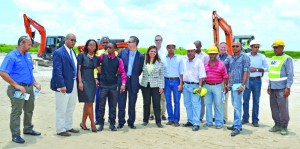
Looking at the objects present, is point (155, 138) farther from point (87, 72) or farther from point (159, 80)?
point (87, 72)

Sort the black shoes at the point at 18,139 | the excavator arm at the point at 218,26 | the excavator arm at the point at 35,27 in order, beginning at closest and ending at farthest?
the black shoes at the point at 18,139, the excavator arm at the point at 218,26, the excavator arm at the point at 35,27

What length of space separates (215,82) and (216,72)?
0.22 metres

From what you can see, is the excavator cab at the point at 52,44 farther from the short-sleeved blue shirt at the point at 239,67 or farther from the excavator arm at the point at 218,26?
Answer: the short-sleeved blue shirt at the point at 239,67

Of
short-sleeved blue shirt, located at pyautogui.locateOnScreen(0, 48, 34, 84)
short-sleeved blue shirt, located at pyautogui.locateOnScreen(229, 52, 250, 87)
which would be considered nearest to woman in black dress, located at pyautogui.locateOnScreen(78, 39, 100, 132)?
short-sleeved blue shirt, located at pyautogui.locateOnScreen(0, 48, 34, 84)

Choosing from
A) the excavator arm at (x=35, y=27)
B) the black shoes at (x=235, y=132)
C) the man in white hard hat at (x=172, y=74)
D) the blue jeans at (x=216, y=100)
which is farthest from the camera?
the excavator arm at (x=35, y=27)

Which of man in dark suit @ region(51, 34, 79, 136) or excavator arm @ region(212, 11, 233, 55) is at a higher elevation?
excavator arm @ region(212, 11, 233, 55)

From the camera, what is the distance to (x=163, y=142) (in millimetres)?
6504

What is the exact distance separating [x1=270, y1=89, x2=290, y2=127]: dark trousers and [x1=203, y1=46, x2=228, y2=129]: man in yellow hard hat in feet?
3.58

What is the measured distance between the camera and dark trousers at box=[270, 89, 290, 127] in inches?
289

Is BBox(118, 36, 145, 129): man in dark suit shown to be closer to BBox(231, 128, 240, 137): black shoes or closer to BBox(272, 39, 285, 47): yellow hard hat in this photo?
BBox(231, 128, 240, 137): black shoes

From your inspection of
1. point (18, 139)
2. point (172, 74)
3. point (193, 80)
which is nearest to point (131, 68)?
point (172, 74)

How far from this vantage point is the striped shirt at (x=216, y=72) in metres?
7.48

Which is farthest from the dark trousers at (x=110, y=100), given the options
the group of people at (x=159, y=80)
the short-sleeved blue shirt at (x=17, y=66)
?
the short-sleeved blue shirt at (x=17, y=66)

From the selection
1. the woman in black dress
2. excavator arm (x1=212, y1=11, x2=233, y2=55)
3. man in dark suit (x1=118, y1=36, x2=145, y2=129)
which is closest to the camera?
the woman in black dress
